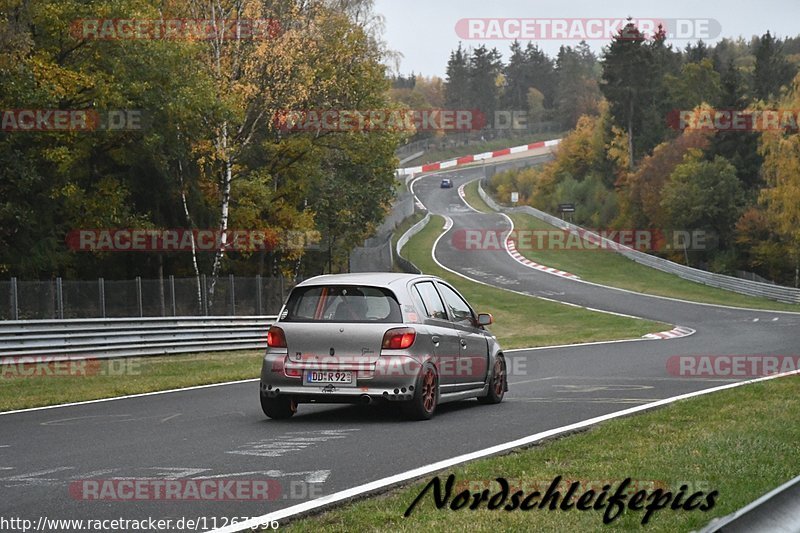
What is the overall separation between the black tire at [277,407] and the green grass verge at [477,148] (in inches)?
5626

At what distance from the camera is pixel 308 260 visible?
4981 centimetres

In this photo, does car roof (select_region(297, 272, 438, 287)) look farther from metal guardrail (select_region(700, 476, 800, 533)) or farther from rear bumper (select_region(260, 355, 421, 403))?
metal guardrail (select_region(700, 476, 800, 533))

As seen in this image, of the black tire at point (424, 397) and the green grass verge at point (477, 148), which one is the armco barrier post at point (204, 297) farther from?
the green grass verge at point (477, 148)


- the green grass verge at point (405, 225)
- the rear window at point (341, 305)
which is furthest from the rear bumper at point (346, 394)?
the green grass verge at point (405, 225)

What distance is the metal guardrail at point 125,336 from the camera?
868 inches

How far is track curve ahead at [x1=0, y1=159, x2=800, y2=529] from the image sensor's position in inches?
292

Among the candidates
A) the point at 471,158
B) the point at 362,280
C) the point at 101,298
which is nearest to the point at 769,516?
the point at 362,280

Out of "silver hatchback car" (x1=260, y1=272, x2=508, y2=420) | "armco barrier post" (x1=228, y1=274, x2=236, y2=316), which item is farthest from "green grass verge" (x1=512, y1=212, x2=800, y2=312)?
"silver hatchback car" (x1=260, y1=272, x2=508, y2=420)

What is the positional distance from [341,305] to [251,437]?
2.07m

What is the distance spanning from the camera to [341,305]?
12008mm

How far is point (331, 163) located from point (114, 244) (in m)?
13.8

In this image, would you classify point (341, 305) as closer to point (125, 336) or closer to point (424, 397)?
point (424, 397)

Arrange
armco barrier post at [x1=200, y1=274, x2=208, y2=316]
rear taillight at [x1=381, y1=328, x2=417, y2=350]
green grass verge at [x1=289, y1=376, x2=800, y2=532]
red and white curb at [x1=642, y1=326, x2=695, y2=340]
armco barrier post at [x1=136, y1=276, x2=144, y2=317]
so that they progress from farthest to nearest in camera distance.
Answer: red and white curb at [x1=642, y1=326, x2=695, y2=340] → armco barrier post at [x1=200, y1=274, x2=208, y2=316] → armco barrier post at [x1=136, y1=276, x2=144, y2=317] → rear taillight at [x1=381, y1=328, x2=417, y2=350] → green grass verge at [x1=289, y1=376, x2=800, y2=532]

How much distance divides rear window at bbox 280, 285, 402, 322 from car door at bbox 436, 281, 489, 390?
4.47 feet
